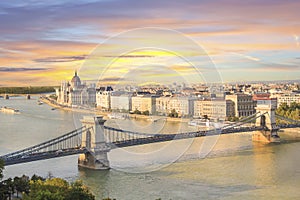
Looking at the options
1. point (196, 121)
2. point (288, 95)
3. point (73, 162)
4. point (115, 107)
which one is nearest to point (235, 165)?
point (73, 162)

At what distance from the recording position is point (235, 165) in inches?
259

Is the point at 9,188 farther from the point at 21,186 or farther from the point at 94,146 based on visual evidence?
the point at 94,146

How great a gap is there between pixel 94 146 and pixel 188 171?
1.27 m

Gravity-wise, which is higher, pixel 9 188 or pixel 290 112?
pixel 290 112

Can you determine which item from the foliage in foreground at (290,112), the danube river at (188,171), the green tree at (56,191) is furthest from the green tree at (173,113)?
the green tree at (56,191)

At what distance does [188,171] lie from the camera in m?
6.07

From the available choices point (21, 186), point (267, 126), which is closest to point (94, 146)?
point (21, 186)

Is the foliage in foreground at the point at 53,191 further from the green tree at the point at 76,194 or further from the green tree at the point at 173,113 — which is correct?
the green tree at the point at 173,113

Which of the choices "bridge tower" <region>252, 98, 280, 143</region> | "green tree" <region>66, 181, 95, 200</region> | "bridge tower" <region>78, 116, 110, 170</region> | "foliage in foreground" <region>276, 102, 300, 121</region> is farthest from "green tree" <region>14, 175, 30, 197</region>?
"foliage in foreground" <region>276, 102, 300, 121</region>

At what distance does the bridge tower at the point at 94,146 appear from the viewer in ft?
20.7

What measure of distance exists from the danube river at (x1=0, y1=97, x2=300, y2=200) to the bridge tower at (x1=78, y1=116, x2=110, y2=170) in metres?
0.14

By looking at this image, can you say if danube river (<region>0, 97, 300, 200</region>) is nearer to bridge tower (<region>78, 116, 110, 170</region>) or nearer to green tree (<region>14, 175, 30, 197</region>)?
bridge tower (<region>78, 116, 110, 170</region>)

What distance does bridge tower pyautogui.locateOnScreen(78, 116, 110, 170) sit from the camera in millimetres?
6320

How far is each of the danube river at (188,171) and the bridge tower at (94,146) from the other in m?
0.14
